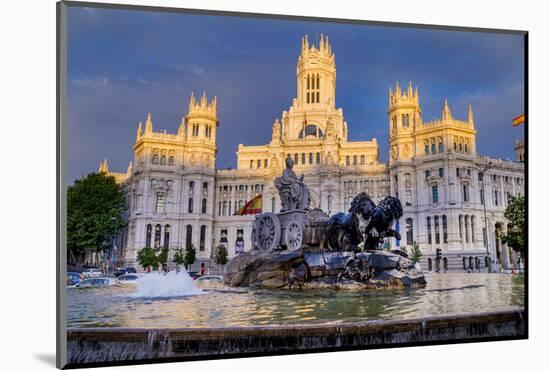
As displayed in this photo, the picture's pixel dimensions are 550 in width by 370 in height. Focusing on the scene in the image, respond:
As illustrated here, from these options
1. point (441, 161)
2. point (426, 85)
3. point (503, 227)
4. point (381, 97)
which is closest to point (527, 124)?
point (426, 85)

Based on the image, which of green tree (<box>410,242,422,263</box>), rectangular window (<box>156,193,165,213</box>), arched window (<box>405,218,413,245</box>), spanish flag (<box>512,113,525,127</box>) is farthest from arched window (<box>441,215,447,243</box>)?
rectangular window (<box>156,193,165,213</box>)

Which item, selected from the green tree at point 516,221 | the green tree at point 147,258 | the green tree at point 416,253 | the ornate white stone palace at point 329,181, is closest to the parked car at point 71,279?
the ornate white stone palace at point 329,181

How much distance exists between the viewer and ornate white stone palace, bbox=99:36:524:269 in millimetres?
32812

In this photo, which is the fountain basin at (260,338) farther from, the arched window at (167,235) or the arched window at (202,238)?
the arched window at (202,238)

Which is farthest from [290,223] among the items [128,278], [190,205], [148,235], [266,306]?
[190,205]

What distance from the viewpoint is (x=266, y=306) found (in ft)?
47.3

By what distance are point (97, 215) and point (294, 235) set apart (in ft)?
44.9

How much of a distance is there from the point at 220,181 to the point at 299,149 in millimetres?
9466

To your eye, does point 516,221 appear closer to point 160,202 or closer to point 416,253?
point 416,253

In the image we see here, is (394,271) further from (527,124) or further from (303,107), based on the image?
(303,107)

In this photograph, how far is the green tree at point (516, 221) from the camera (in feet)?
70.8

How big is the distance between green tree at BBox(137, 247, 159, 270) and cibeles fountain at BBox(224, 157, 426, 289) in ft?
36.8

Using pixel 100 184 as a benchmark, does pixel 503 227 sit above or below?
below

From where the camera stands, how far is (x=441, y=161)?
4194 cm
